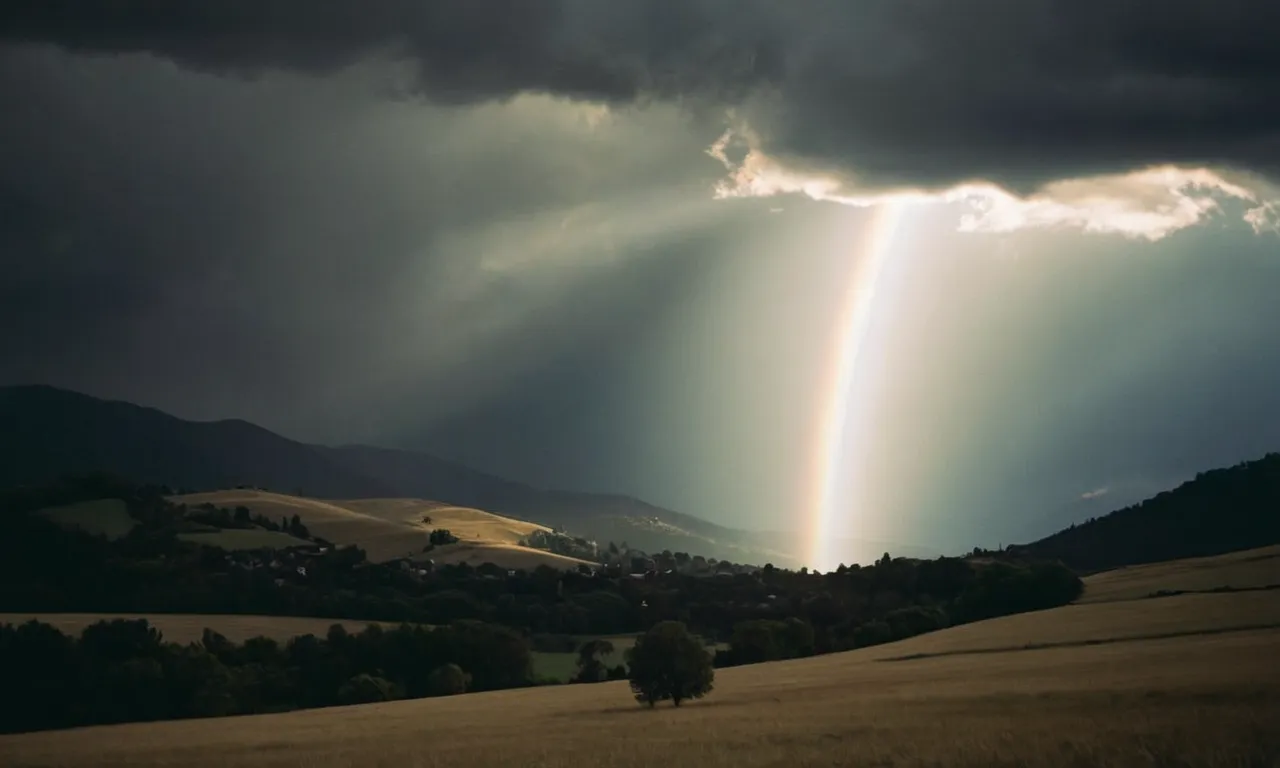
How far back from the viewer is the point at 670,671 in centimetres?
7856

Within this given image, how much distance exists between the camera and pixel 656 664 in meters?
79.2

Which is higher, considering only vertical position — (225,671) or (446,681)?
(225,671)

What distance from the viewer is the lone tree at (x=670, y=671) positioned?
258 ft

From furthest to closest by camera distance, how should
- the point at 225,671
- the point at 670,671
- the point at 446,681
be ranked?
1. the point at 446,681
2. the point at 225,671
3. the point at 670,671

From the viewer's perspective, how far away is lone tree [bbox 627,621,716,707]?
258ft

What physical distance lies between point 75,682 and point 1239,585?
10078cm

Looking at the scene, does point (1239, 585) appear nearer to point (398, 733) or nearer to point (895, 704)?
point (895, 704)

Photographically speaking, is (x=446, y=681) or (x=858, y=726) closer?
(x=858, y=726)

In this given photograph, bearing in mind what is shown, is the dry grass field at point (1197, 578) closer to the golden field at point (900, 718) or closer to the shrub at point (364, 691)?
the golden field at point (900, 718)

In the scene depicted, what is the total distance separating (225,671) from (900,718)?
8606 centimetres

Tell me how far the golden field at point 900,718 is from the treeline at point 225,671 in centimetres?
1835

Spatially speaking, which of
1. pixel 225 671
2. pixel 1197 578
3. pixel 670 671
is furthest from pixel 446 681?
pixel 1197 578

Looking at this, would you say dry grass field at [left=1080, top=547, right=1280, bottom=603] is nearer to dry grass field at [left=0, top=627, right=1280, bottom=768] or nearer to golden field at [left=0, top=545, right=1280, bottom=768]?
golden field at [left=0, top=545, right=1280, bottom=768]

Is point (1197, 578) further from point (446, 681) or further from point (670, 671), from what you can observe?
point (446, 681)
